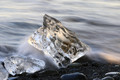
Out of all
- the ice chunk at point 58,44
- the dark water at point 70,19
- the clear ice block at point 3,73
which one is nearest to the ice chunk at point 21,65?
the clear ice block at point 3,73

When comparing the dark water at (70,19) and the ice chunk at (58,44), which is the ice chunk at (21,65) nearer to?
the ice chunk at (58,44)

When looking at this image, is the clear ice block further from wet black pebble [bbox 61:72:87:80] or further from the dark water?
the dark water

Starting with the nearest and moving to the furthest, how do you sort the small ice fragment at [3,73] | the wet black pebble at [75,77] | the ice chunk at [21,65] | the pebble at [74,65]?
the wet black pebble at [75,77] → the small ice fragment at [3,73] → the ice chunk at [21,65] → the pebble at [74,65]

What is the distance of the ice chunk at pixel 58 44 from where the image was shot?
12.0 ft

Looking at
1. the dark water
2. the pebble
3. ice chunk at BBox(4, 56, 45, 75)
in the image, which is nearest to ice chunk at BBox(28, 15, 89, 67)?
the pebble

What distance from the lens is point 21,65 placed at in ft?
11.3

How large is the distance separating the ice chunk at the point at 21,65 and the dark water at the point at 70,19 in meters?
0.74

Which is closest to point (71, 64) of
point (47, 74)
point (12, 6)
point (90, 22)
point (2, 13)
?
point (47, 74)

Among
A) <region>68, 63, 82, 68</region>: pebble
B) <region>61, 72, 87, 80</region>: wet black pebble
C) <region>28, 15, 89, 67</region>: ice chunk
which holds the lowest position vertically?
<region>68, 63, 82, 68</region>: pebble

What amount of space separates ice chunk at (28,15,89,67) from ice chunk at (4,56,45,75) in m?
0.23

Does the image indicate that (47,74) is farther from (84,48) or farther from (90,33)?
(90,33)

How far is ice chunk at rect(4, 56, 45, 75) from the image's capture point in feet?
11.2

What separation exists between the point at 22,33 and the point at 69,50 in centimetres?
180

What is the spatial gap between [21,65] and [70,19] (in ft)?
10.8
